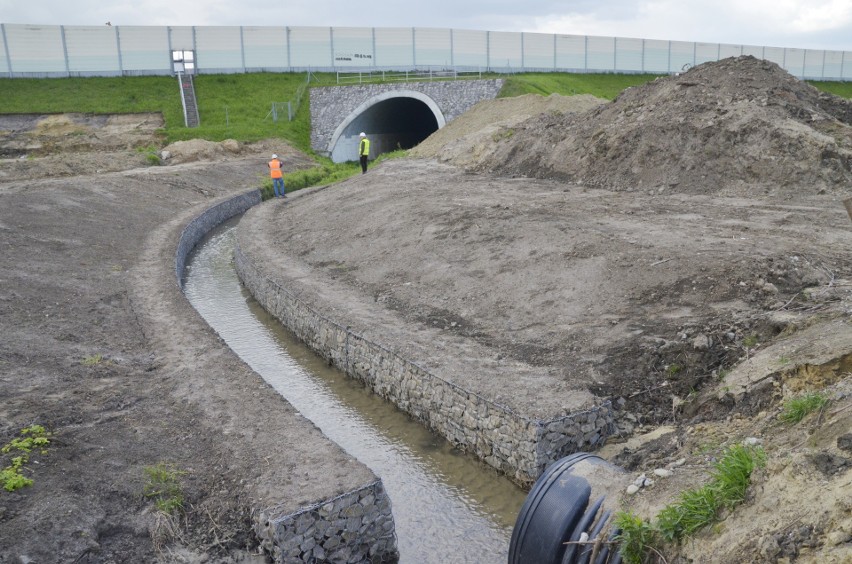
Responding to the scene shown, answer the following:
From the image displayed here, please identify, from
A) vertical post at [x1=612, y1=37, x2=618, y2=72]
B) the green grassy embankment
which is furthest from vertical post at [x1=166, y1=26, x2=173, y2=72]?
vertical post at [x1=612, y1=37, x2=618, y2=72]

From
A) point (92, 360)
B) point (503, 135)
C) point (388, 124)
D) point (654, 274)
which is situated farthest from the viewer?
point (388, 124)

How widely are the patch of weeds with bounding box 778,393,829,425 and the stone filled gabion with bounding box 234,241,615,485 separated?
8.44ft

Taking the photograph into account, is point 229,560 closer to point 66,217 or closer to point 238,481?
point 238,481

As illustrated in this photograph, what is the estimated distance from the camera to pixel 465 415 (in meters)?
9.53

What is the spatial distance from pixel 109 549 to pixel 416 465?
4.00 meters

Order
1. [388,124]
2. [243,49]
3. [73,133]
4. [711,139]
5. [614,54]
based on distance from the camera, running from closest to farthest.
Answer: [711,139], [73,133], [388,124], [243,49], [614,54]

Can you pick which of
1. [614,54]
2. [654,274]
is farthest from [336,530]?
[614,54]

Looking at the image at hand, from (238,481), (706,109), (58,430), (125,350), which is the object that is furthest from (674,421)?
(706,109)

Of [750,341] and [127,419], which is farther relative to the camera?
[750,341]

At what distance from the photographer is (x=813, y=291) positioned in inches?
412

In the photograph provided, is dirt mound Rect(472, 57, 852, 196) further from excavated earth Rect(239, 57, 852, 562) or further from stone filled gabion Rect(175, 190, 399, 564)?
stone filled gabion Rect(175, 190, 399, 564)

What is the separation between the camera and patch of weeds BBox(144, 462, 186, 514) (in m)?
Result: 7.47

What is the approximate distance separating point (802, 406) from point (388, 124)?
43.9m

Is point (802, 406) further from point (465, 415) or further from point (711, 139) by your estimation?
point (711, 139)
